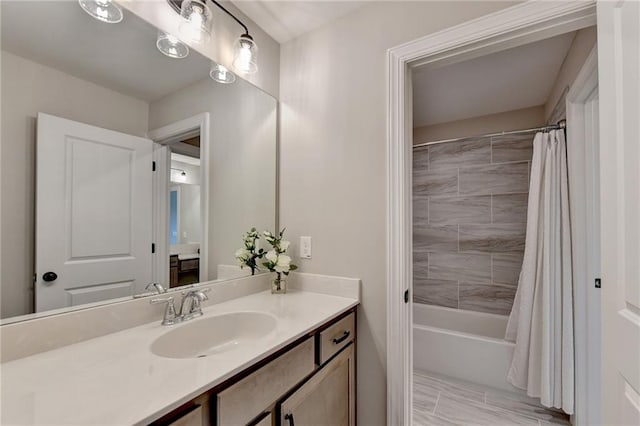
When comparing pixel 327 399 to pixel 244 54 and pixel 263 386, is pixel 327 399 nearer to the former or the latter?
pixel 263 386

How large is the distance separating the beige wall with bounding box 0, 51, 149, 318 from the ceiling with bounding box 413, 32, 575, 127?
1.85 metres

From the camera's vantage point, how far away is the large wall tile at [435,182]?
9.31ft

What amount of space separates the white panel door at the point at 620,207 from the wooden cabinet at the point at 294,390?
88cm

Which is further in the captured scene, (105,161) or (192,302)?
(192,302)

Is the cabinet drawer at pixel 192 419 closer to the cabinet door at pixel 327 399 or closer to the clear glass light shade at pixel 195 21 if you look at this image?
the cabinet door at pixel 327 399

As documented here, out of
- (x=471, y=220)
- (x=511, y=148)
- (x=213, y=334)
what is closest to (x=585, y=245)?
(x=471, y=220)

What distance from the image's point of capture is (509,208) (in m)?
2.59

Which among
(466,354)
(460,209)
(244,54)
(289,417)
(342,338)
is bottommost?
(466,354)

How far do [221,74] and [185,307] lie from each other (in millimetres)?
1085

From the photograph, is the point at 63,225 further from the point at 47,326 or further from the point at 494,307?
the point at 494,307

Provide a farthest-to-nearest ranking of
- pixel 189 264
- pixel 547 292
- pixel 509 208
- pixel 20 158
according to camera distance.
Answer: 1. pixel 509 208
2. pixel 547 292
3. pixel 189 264
4. pixel 20 158

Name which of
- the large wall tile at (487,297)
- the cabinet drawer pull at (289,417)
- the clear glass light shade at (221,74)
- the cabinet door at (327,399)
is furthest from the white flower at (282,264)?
the large wall tile at (487,297)

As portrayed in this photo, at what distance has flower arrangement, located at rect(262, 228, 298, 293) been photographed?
145cm

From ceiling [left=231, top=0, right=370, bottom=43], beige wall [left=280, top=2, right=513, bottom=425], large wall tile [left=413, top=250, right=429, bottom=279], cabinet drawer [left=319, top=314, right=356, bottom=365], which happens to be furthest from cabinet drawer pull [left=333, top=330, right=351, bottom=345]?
large wall tile [left=413, top=250, right=429, bottom=279]
